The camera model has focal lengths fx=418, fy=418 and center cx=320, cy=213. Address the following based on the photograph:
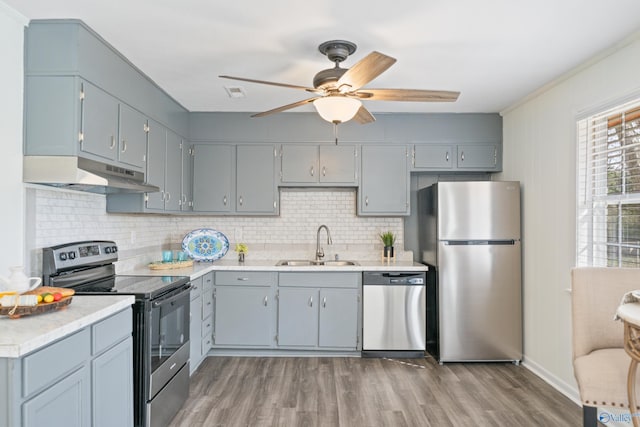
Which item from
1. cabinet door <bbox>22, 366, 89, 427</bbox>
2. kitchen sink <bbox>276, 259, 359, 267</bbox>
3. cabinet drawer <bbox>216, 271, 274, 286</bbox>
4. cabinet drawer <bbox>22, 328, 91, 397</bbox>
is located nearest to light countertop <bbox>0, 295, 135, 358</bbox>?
cabinet drawer <bbox>22, 328, 91, 397</bbox>

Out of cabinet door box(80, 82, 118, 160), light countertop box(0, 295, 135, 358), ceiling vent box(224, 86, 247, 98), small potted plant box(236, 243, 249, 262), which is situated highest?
ceiling vent box(224, 86, 247, 98)

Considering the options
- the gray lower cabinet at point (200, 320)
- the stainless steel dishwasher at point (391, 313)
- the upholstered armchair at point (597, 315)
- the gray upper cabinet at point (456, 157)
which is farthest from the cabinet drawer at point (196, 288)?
the upholstered armchair at point (597, 315)

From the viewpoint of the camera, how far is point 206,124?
4.41 m

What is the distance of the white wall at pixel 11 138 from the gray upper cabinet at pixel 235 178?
2105 millimetres

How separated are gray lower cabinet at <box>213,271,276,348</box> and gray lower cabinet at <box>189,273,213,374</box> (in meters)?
0.09

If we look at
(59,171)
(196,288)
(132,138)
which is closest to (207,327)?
(196,288)

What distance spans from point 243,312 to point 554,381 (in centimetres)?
275

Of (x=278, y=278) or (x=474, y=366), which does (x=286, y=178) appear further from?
(x=474, y=366)

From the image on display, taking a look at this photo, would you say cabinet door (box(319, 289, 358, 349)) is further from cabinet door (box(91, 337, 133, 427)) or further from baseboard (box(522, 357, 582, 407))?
cabinet door (box(91, 337, 133, 427))

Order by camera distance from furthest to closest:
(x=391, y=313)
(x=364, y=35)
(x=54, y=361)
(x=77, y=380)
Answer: (x=391, y=313) → (x=364, y=35) → (x=77, y=380) → (x=54, y=361)

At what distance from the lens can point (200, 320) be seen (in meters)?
3.74

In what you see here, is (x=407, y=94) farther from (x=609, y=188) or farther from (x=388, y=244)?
(x=388, y=244)

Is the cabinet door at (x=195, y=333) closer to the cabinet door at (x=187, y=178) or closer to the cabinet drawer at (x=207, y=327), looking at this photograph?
the cabinet drawer at (x=207, y=327)

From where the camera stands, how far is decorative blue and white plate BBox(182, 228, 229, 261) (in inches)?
170
